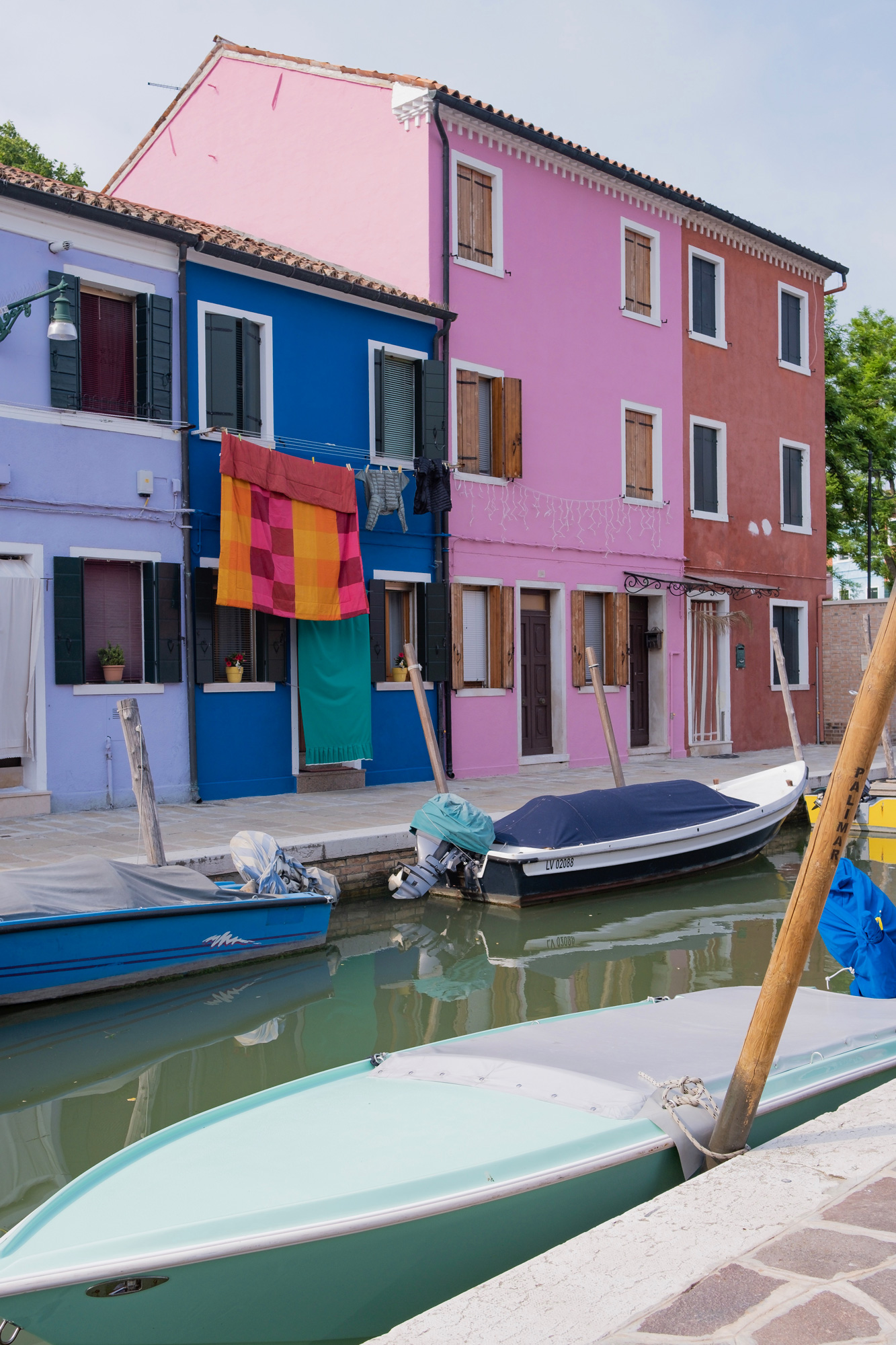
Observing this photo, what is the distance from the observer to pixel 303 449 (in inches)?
554

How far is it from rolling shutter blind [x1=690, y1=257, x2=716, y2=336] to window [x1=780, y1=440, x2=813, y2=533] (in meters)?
2.96

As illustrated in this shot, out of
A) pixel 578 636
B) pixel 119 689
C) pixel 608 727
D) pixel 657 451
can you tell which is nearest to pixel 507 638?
pixel 578 636

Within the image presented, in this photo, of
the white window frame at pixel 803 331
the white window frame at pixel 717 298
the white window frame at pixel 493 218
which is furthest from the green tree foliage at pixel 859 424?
the white window frame at pixel 493 218

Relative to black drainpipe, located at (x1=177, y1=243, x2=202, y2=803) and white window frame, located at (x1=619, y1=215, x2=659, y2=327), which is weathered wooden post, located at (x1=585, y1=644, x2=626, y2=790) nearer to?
black drainpipe, located at (x1=177, y1=243, x2=202, y2=803)

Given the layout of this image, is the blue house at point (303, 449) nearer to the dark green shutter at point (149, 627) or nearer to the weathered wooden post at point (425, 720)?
the dark green shutter at point (149, 627)

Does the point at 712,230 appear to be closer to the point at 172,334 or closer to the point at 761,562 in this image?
the point at 761,562

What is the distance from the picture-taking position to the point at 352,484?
14.0m

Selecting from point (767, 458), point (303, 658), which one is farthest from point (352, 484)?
point (767, 458)

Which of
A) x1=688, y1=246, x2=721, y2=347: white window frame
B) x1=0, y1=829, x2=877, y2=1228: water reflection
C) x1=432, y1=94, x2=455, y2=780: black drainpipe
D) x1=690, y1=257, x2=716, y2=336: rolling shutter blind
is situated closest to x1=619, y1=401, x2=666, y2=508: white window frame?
x1=688, y1=246, x2=721, y2=347: white window frame

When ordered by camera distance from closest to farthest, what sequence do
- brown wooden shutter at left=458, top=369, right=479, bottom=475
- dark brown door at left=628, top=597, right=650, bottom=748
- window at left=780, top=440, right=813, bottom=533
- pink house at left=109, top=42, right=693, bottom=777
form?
pink house at left=109, top=42, right=693, bottom=777, brown wooden shutter at left=458, top=369, right=479, bottom=475, dark brown door at left=628, top=597, right=650, bottom=748, window at left=780, top=440, right=813, bottom=533

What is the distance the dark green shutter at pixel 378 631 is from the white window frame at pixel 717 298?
8.16m

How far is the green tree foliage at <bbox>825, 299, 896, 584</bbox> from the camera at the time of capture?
26.9 metres

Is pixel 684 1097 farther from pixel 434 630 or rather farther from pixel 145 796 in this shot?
pixel 434 630

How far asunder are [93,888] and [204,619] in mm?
5996
